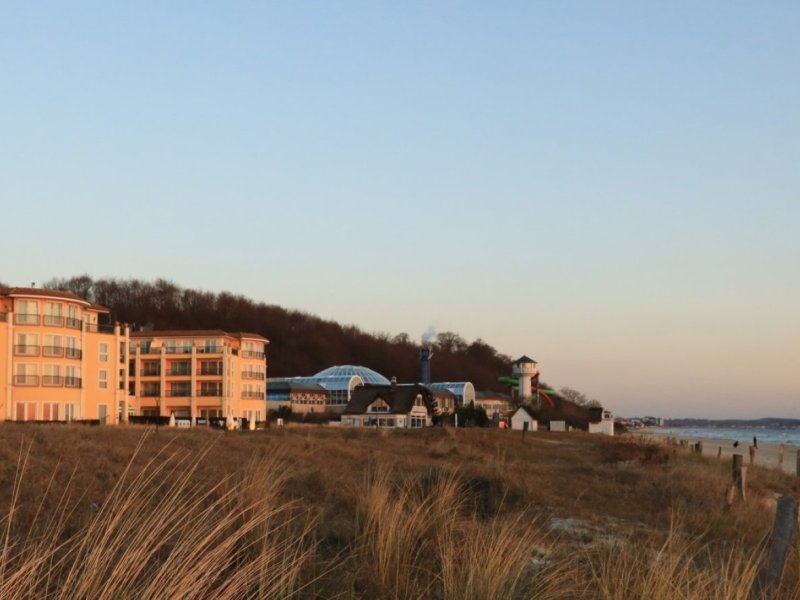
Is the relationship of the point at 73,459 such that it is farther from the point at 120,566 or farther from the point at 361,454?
the point at 120,566

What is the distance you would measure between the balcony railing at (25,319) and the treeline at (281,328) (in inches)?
2713

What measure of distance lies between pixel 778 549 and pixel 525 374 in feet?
321

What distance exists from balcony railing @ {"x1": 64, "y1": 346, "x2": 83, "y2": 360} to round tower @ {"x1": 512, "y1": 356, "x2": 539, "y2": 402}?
5604 centimetres

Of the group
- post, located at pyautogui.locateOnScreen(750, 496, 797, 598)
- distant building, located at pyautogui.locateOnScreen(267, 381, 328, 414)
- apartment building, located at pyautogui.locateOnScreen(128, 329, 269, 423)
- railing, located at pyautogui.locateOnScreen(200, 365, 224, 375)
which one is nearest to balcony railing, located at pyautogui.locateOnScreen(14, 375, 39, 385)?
apartment building, located at pyautogui.locateOnScreen(128, 329, 269, 423)

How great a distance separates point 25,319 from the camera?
5534 cm

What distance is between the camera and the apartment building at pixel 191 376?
241 ft

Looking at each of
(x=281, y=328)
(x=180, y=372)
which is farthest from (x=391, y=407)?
(x=281, y=328)

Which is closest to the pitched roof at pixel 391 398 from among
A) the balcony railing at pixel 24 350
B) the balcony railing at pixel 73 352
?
the balcony railing at pixel 73 352

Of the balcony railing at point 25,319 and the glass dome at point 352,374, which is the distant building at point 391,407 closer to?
the glass dome at point 352,374

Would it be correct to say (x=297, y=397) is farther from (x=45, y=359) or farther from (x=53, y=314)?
(x=45, y=359)

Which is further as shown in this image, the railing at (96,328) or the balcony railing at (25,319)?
the railing at (96,328)

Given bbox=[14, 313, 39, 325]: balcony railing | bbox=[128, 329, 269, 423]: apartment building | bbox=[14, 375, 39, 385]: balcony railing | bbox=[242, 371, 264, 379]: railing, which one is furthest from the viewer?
bbox=[242, 371, 264, 379]: railing

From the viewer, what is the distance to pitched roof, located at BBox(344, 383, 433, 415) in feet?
262

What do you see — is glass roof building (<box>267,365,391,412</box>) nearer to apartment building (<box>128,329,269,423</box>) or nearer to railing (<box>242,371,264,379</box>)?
railing (<box>242,371,264,379</box>)
